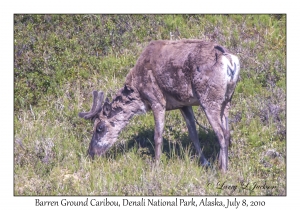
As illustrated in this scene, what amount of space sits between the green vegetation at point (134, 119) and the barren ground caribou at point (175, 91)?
423 mm

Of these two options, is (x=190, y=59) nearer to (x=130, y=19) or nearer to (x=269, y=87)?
Answer: (x=269, y=87)

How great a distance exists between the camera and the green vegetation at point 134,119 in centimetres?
938

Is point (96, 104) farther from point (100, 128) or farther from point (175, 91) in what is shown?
point (175, 91)

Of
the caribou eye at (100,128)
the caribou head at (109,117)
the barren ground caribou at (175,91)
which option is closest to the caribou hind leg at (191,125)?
the barren ground caribou at (175,91)

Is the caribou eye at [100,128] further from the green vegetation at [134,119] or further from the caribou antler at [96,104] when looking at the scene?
the green vegetation at [134,119]

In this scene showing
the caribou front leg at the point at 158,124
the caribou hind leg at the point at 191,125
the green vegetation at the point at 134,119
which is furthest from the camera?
the caribou hind leg at the point at 191,125

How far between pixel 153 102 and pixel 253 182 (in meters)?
2.32

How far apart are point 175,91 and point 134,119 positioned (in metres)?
2.17

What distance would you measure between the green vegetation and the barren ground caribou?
0.42 m

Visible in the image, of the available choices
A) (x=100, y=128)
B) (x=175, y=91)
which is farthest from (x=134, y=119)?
(x=175, y=91)

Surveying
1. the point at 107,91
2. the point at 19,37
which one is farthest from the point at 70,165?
the point at 19,37

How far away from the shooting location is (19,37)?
1409 centimetres

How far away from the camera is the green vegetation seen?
9383 mm
